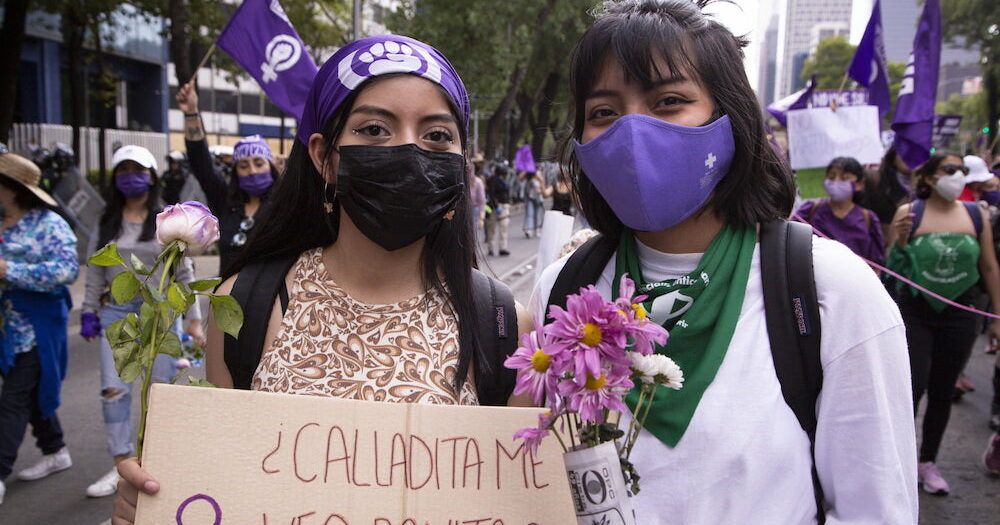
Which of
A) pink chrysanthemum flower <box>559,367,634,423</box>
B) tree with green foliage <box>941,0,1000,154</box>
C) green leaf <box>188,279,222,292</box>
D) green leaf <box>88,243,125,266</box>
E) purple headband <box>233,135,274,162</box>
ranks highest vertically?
tree with green foliage <box>941,0,1000,154</box>

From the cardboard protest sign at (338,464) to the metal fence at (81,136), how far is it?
14902 mm

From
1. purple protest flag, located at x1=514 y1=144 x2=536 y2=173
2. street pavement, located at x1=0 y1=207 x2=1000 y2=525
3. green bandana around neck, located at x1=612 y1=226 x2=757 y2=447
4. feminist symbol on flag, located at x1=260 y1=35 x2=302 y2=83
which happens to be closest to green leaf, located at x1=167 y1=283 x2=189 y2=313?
green bandana around neck, located at x1=612 y1=226 x2=757 y2=447

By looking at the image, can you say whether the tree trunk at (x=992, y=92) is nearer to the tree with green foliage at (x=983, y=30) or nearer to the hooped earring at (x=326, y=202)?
the tree with green foliage at (x=983, y=30)

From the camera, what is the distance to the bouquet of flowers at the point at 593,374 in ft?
4.25

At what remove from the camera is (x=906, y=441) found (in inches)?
60.5

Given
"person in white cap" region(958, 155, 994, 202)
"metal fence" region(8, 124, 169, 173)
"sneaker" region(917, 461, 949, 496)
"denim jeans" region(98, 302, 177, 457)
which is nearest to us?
"denim jeans" region(98, 302, 177, 457)

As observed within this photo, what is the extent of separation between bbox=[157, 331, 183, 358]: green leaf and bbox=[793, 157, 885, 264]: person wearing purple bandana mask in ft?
16.5

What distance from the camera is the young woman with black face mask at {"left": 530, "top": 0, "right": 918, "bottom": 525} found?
4.97ft

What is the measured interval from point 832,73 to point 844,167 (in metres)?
83.3

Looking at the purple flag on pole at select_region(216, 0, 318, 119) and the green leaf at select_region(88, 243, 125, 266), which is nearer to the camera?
the green leaf at select_region(88, 243, 125, 266)

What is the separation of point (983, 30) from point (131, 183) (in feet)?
130

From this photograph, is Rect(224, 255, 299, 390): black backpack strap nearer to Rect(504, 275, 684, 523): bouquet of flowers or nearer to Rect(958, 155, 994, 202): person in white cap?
Rect(504, 275, 684, 523): bouquet of flowers

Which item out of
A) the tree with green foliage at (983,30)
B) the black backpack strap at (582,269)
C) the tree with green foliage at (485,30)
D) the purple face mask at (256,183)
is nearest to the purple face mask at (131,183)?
the purple face mask at (256,183)

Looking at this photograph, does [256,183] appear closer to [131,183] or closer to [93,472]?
[131,183]
